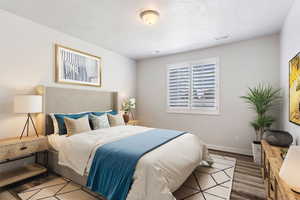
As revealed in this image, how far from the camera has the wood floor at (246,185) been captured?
6.47 feet

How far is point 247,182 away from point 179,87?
2750 millimetres

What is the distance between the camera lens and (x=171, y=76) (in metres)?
4.57

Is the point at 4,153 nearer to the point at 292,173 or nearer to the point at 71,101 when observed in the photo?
the point at 71,101

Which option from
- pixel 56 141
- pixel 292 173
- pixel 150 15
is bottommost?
pixel 56 141

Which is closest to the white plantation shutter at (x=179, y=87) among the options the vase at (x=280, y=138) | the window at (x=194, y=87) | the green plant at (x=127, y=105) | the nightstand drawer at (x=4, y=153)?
the window at (x=194, y=87)

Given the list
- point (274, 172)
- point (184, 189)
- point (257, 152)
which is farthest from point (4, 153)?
point (257, 152)

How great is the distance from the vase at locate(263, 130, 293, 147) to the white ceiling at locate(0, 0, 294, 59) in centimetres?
189

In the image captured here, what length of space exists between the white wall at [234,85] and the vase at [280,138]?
1.35m

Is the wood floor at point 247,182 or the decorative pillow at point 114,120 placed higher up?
the decorative pillow at point 114,120

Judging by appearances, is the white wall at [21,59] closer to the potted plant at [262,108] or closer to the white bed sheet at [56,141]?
the white bed sheet at [56,141]

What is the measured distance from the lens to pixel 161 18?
256 cm

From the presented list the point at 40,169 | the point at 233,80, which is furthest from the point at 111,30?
the point at 233,80

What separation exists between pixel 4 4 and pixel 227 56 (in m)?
4.39

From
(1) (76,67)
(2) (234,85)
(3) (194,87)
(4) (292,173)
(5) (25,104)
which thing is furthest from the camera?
(3) (194,87)
